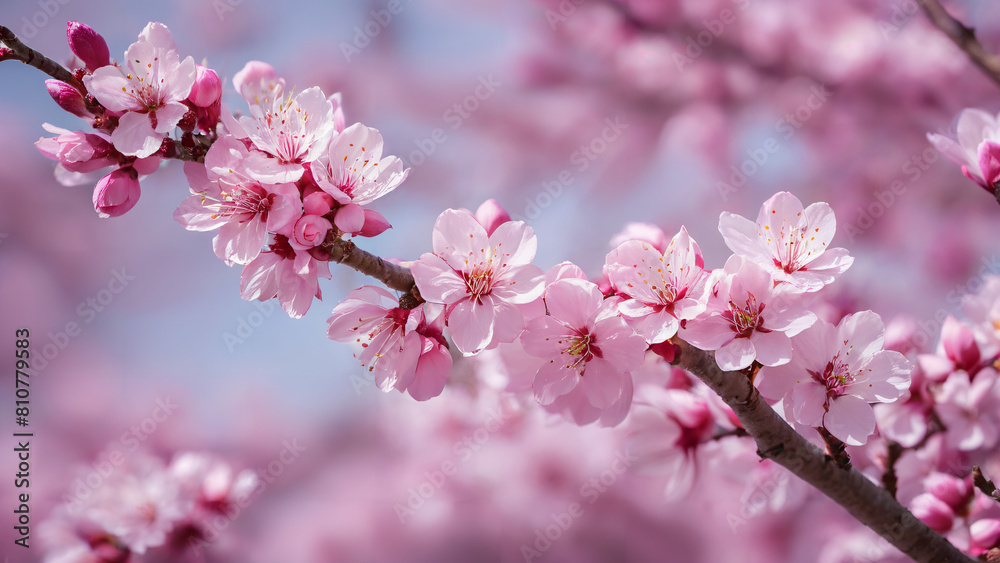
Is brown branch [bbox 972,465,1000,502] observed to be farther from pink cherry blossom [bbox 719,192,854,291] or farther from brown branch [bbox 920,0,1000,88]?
brown branch [bbox 920,0,1000,88]

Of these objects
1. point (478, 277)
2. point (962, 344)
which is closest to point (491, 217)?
point (478, 277)

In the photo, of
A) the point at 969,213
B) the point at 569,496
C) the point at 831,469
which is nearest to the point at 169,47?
the point at 831,469

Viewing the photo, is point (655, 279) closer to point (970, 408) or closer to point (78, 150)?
point (78, 150)

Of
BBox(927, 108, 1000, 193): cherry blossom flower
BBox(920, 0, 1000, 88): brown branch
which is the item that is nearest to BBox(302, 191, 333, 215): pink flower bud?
BBox(927, 108, 1000, 193): cherry blossom flower

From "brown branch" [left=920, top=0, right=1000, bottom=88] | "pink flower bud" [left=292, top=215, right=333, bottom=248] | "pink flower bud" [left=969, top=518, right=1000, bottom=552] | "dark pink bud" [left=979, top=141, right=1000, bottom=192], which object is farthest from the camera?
"brown branch" [left=920, top=0, right=1000, bottom=88]

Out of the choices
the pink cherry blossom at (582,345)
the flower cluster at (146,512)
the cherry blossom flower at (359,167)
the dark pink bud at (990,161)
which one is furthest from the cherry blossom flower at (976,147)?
the flower cluster at (146,512)

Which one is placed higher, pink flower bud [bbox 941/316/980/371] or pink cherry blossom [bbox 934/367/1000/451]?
pink flower bud [bbox 941/316/980/371]

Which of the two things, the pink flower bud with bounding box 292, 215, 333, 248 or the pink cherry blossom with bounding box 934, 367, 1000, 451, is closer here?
the pink flower bud with bounding box 292, 215, 333, 248
